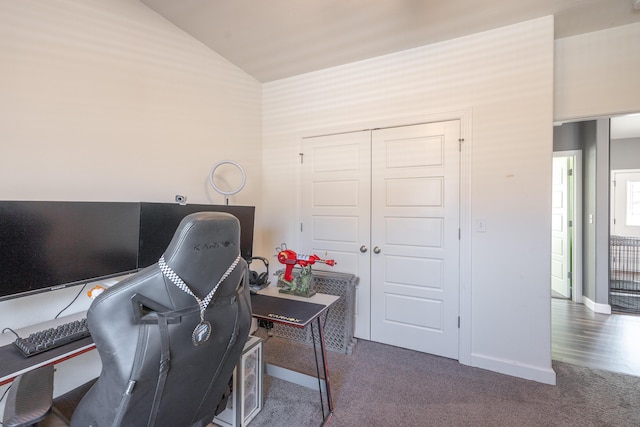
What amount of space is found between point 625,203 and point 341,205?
6.68m

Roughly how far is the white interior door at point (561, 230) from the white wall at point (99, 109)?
4.87 m

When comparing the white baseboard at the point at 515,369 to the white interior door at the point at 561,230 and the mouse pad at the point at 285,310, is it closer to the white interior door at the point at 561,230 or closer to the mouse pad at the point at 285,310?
the mouse pad at the point at 285,310

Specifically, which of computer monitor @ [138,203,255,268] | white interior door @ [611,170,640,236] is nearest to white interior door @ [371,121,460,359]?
computer monitor @ [138,203,255,268]

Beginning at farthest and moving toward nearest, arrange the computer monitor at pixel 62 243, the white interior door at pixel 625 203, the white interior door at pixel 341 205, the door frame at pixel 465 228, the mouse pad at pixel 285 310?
the white interior door at pixel 625 203 → the white interior door at pixel 341 205 → the door frame at pixel 465 228 → the mouse pad at pixel 285 310 → the computer monitor at pixel 62 243

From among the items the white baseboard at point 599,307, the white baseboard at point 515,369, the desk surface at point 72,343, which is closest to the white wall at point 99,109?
the desk surface at point 72,343

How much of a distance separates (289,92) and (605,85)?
2794mm

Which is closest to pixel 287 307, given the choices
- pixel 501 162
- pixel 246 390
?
pixel 246 390

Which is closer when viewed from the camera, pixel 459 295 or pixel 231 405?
pixel 231 405

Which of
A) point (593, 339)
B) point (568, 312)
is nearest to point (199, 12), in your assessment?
point (593, 339)

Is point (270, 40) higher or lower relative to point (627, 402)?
higher

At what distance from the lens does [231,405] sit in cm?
165

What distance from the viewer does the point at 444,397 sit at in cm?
198

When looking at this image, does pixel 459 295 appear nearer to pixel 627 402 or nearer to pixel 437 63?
pixel 627 402

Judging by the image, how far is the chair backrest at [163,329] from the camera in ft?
2.63
